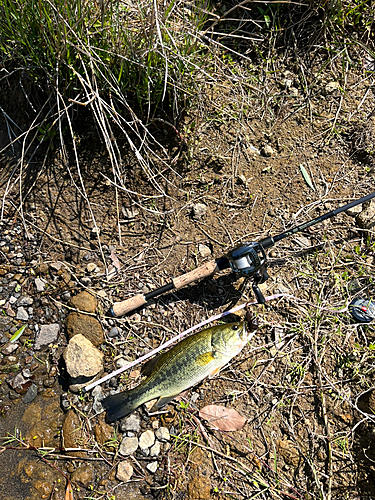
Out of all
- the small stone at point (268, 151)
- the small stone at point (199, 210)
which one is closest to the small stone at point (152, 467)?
the small stone at point (199, 210)

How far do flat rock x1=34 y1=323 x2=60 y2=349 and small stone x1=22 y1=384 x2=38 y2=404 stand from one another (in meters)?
0.35

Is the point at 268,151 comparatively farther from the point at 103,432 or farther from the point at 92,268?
the point at 103,432

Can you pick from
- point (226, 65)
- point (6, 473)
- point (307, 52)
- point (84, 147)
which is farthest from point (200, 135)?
point (6, 473)

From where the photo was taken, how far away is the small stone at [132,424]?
3.13 metres

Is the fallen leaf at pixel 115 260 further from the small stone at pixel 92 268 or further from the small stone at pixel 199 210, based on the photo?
the small stone at pixel 199 210

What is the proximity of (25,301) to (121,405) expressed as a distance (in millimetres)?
1289

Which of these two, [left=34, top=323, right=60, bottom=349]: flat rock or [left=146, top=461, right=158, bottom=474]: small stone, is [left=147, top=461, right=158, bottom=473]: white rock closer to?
[left=146, top=461, right=158, bottom=474]: small stone

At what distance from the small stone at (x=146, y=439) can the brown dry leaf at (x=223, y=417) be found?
1.48 ft

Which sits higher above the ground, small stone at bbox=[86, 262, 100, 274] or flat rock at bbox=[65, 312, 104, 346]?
small stone at bbox=[86, 262, 100, 274]

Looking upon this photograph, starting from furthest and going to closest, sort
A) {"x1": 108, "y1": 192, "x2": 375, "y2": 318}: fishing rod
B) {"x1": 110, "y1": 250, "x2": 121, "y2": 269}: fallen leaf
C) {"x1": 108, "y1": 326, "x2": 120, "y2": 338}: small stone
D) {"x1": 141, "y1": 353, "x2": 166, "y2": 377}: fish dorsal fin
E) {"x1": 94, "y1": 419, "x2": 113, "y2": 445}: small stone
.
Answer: {"x1": 110, "y1": 250, "x2": 121, "y2": 269}: fallen leaf → {"x1": 108, "y1": 326, "x2": 120, "y2": 338}: small stone → {"x1": 141, "y1": 353, "x2": 166, "y2": 377}: fish dorsal fin → {"x1": 94, "y1": 419, "x2": 113, "y2": 445}: small stone → {"x1": 108, "y1": 192, "x2": 375, "y2": 318}: fishing rod

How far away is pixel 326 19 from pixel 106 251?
3.10m

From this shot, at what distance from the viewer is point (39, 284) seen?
11.1ft

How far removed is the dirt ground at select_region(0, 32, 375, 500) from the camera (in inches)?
120

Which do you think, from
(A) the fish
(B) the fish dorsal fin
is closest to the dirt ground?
(B) the fish dorsal fin
